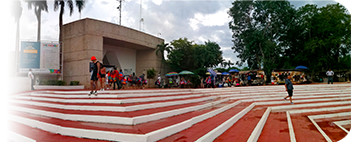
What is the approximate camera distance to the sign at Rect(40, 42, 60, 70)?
14320mm

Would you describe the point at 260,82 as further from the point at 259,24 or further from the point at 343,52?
the point at 343,52

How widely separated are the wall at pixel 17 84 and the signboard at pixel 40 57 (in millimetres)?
1972

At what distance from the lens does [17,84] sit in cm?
1187

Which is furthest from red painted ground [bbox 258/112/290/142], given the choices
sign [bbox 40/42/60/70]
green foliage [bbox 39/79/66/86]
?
sign [bbox 40/42/60/70]

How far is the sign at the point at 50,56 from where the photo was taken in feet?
47.0

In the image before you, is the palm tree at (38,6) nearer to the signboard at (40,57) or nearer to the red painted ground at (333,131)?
the signboard at (40,57)

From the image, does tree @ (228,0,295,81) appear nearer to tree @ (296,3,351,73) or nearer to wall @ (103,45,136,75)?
tree @ (296,3,351,73)

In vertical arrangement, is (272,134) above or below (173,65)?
below

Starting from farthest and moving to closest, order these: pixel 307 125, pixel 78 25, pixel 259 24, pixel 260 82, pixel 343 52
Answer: pixel 259 24 → pixel 343 52 → pixel 260 82 → pixel 78 25 → pixel 307 125

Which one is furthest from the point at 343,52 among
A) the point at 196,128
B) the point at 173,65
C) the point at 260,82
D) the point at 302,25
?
the point at 196,128

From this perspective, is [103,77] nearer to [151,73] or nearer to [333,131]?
[333,131]

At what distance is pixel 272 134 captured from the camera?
4801 millimetres

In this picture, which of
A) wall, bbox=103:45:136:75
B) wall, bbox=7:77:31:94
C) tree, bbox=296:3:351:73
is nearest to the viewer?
wall, bbox=7:77:31:94

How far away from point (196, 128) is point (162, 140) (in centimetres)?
112
